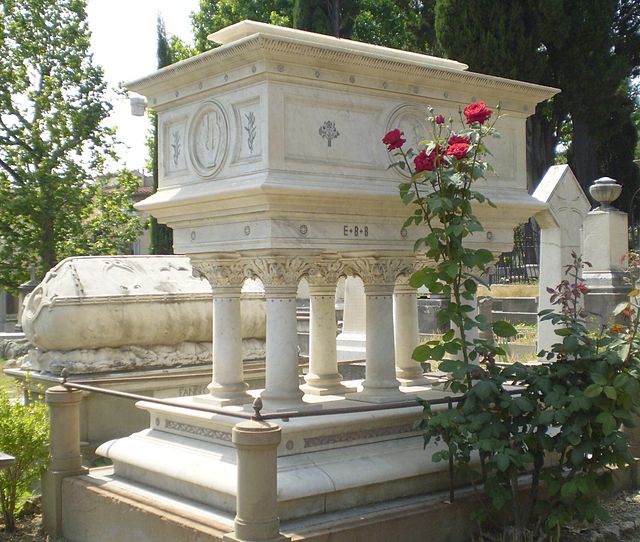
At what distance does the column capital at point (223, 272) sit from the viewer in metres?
6.33

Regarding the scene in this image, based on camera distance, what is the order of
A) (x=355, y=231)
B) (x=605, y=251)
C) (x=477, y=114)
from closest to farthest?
(x=477, y=114) < (x=355, y=231) < (x=605, y=251)

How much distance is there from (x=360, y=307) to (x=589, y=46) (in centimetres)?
1278

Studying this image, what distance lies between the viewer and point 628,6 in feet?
80.0

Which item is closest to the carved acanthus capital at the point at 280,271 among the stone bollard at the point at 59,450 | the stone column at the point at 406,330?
the stone column at the point at 406,330

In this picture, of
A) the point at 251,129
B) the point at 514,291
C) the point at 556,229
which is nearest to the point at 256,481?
the point at 251,129

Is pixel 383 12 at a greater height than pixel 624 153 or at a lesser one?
greater

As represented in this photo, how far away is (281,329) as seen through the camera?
5.79m

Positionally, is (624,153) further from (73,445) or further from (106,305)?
(73,445)

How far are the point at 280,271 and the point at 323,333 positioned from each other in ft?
4.43

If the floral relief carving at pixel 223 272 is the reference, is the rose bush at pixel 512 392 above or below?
below

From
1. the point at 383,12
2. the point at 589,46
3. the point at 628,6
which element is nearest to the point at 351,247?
the point at 589,46

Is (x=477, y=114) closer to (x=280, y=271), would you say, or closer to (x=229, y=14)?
(x=280, y=271)

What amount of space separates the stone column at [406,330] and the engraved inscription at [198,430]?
1981mm

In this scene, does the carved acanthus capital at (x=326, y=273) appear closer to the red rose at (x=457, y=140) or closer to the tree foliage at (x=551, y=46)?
the red rose at (x=457, y=140)
